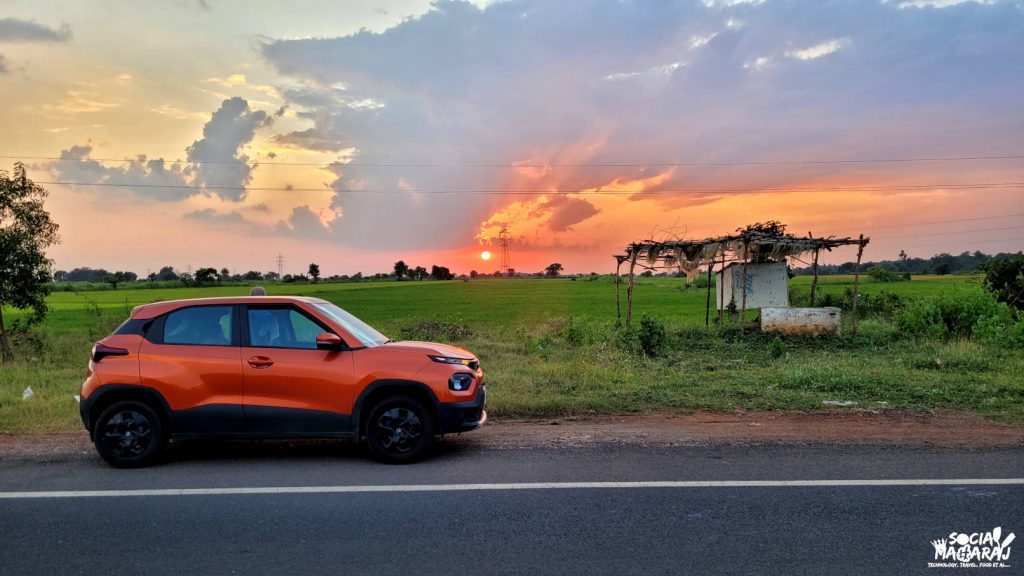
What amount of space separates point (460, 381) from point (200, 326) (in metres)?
2.69

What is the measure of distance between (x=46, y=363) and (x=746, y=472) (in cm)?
1560

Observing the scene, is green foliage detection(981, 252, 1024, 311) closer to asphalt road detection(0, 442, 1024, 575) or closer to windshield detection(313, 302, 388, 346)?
asphalt road detection(0, 442, 1024, 575)

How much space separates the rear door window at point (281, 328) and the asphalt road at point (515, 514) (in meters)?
1.19

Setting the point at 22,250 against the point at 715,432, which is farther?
the point at 22,250

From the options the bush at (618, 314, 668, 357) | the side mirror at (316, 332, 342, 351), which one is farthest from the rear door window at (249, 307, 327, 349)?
the bush at (618, 314, 668, 357)

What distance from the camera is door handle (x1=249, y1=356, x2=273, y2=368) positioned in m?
6.20

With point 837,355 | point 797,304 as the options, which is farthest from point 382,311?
point 837,355

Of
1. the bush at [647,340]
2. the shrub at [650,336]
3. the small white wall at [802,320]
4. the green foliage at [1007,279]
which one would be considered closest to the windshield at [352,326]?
the bush at [647,340]

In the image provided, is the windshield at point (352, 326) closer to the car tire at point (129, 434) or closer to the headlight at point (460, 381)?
the headlight at point (460, 381)

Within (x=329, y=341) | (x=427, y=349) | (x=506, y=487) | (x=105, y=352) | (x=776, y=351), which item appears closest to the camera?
(x=506, y=487)

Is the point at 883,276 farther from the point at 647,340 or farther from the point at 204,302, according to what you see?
the point at 204,302

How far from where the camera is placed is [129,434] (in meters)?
6.24

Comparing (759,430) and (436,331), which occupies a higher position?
(436,331)

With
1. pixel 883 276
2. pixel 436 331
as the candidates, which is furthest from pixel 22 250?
pixel 883 276
